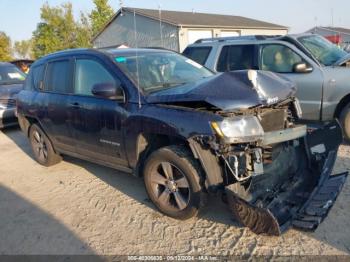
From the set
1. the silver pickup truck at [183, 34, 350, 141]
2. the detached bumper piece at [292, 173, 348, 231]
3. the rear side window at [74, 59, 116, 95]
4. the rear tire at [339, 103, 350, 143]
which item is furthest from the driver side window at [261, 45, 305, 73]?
the rear side window at [74, 59, 116, 95]

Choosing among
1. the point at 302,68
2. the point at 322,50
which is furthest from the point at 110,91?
the point at 322,50

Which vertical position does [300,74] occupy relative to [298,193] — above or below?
above

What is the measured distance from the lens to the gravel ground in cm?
313

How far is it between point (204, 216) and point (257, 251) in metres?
0.82

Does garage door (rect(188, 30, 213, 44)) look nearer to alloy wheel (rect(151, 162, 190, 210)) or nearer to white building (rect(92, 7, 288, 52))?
white building (rect(92, 7, 288, 52))

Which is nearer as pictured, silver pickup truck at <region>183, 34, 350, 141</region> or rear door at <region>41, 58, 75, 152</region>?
rear door at <region>41, 58, 75, 152</region>

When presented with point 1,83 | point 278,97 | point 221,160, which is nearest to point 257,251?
point 221,160

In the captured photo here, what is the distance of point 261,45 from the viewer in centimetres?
643

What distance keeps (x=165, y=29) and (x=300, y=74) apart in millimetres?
20573

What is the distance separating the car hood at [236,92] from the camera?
10.2ft

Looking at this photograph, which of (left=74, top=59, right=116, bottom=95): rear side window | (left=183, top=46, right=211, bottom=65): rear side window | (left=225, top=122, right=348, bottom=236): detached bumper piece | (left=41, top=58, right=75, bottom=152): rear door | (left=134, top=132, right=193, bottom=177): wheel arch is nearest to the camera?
(left=225, top=122, right=348, bottom=236): detached bumper piece

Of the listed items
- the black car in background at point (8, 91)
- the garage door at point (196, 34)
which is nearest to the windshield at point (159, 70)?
the black car in background at point (8, 91)

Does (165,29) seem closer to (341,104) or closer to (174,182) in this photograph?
(341,104)

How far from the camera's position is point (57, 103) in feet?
16.3
